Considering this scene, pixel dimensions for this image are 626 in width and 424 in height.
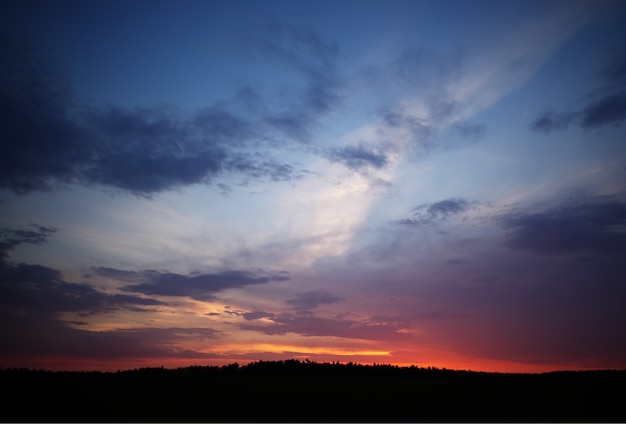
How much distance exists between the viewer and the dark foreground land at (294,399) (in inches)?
968

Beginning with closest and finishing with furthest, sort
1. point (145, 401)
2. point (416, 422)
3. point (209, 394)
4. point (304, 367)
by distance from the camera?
point (416, 422) < point (145, 401) < point (209, 394) < point (304, 367)

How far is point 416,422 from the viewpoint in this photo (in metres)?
22.5

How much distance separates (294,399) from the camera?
2925cm

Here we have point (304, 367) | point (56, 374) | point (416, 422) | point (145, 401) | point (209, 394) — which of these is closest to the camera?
point (416, 422)

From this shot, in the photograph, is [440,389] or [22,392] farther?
[440,389]

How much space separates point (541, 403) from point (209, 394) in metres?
24.1

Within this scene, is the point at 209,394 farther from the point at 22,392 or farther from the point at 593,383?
the point at 593,383

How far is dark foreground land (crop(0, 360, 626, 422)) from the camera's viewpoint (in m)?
24.6

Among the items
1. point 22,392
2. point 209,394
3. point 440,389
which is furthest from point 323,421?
point 22,392

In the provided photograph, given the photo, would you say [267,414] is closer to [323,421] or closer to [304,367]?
[323,421]

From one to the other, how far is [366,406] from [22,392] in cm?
2441

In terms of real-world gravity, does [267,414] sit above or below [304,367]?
below

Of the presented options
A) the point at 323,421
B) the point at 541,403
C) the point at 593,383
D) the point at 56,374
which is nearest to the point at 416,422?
the point at 323,421

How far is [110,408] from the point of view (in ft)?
83.9
